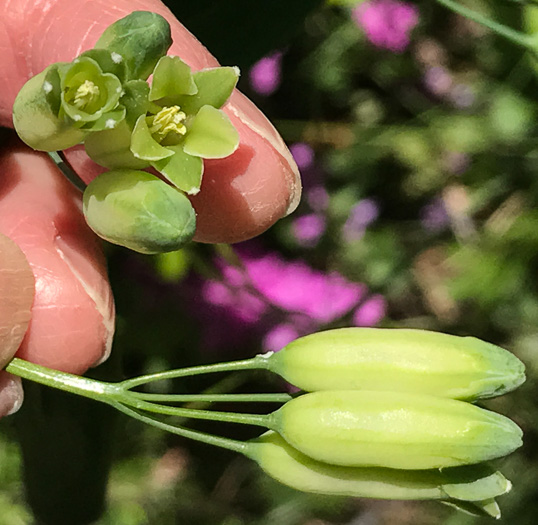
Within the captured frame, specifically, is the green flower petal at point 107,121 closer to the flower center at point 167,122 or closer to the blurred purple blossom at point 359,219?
the flower center at point 167,122

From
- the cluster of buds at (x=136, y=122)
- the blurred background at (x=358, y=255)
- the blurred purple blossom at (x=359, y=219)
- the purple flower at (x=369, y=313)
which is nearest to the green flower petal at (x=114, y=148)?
the cluster of buds at (x=136, y=122)

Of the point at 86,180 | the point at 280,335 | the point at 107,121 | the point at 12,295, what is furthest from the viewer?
the point at 280,335

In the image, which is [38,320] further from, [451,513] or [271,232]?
[451,513]

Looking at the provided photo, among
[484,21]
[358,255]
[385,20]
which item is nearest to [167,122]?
[484,21]

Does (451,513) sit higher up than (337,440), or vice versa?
(337,440)

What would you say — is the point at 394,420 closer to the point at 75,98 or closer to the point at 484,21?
the point at 75,98

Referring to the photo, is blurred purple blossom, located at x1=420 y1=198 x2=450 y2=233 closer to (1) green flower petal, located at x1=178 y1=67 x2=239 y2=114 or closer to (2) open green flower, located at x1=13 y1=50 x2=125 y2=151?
(1) green flower petal, located at x1=178 y1=67 x2=239 y2=114

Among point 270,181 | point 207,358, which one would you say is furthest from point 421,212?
point 270,181
